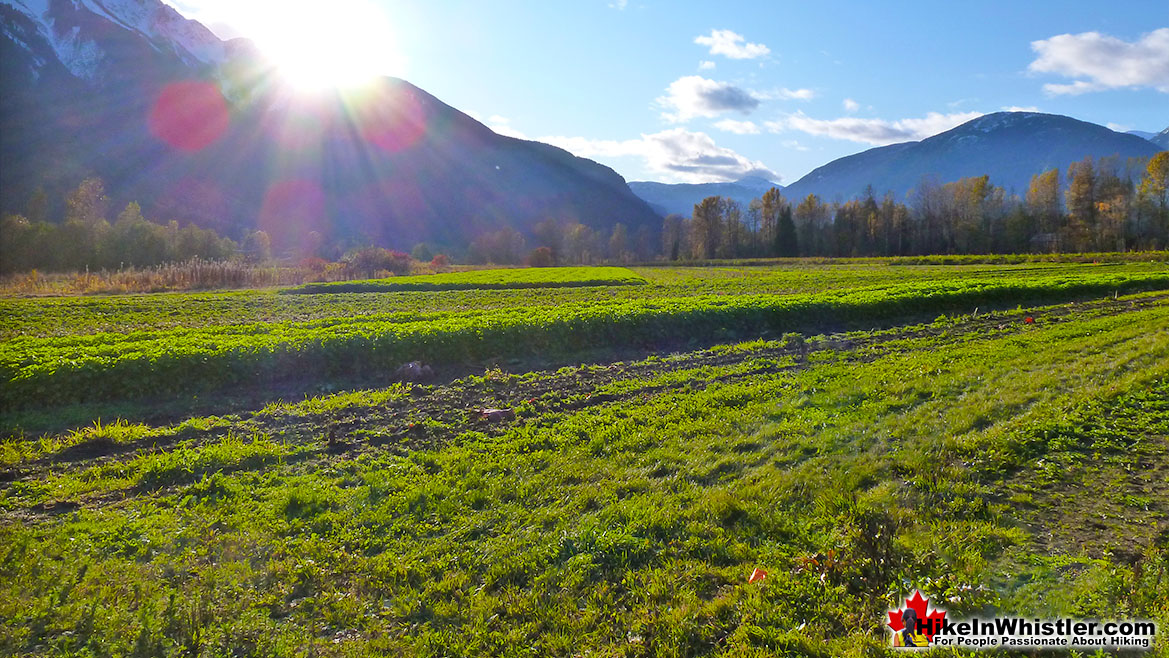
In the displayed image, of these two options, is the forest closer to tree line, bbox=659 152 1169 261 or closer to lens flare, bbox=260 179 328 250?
tree line, bbox=659 152 1169 261

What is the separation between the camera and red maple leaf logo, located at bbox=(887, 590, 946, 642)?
422 centimetres

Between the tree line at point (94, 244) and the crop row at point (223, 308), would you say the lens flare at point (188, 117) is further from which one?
the crop row at point (223, 308)

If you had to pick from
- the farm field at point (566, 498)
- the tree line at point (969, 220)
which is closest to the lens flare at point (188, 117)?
the tree line at point (969, 220)

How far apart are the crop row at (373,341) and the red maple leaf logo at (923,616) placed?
13.7m

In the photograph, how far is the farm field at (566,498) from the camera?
4.71 meters

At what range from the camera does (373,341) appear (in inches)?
631

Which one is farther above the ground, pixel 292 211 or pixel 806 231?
pixel 292 211

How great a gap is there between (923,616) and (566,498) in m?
3.98

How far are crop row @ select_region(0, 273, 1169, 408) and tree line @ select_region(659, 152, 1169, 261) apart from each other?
8098cm

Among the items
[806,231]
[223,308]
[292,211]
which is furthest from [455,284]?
[292,211]

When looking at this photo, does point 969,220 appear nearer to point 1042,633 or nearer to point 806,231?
point 806,231

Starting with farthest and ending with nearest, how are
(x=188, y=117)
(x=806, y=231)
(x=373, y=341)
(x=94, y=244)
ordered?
(x=188, y=117) → (x=806, y=231) → (x=94, y=244) → (x=373, y=341)

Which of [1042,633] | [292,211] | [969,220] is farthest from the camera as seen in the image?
[292,211]

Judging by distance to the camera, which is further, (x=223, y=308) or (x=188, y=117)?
(x=188, y=117)
